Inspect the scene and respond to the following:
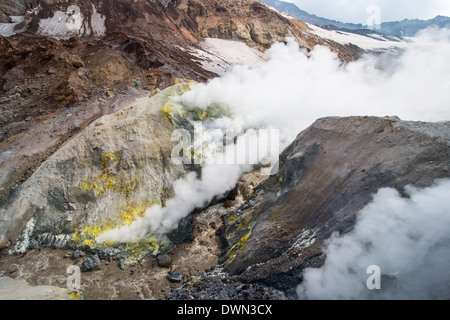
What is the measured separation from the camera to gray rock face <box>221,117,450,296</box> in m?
3.96

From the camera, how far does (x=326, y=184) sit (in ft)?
16.6

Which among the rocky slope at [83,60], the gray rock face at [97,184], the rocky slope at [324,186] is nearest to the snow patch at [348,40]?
the rocky slope at [83,60]

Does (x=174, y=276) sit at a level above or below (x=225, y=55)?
below

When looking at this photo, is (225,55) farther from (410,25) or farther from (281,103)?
(410,25)

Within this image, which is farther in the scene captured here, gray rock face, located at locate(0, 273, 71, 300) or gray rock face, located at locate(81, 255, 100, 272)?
gray rock face, located at locate(81, 255, 100, 272)

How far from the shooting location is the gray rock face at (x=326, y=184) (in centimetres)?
396

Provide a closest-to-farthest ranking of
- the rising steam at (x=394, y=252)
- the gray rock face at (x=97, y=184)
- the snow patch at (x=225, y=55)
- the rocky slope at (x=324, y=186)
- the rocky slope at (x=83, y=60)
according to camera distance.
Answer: the rising steam at (x=394, y=252)
the rocky slope at (x=324, y=186)
the gray rock face at (x=97, y=184)
the rocky slope at (x=83, y=60)
the snow patch at (x=225, y=55)

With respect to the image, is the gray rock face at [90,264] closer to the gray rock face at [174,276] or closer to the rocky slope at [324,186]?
the gray rock face at [174,276]

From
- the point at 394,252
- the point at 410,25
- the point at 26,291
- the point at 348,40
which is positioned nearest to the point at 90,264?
the point at 26,291

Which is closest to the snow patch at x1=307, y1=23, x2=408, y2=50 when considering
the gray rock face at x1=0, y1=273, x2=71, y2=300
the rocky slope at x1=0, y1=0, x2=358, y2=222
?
the rocky slope at x1=0, y1=0, x2=358, y2=222

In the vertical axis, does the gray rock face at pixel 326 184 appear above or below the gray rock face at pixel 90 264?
above

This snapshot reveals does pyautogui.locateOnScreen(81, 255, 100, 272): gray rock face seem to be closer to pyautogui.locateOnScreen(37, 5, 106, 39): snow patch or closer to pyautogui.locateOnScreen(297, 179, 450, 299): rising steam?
pyautogui.locateOnScreen(297, 179, 450, 299): rising steam

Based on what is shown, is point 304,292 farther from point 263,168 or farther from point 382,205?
point 263,168

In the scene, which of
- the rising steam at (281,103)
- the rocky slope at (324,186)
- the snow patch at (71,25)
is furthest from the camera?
the snow patch at (71,25)
